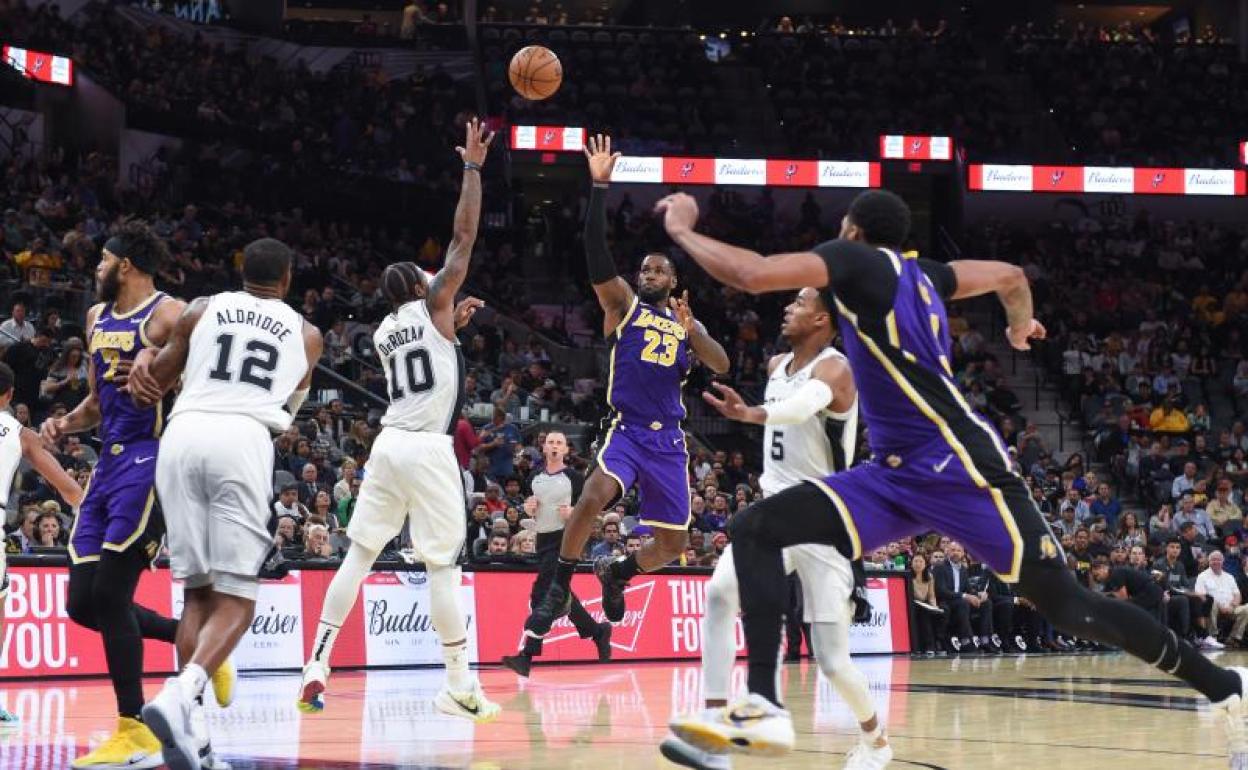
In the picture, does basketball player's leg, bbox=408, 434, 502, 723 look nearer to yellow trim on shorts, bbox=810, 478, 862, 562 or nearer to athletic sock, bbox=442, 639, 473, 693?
athletic sock, bbox=442, 639, 473, 693

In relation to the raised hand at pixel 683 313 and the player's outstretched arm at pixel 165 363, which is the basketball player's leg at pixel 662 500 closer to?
the raised hand at pixel 683 313

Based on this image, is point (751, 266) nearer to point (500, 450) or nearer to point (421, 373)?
point (421, 373)

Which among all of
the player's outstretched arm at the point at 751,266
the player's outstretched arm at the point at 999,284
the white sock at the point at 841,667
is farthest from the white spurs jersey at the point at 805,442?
the player's outstretched arm at the point at 751,266

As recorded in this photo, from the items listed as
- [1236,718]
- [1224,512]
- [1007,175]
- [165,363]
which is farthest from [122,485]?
[1007,175]

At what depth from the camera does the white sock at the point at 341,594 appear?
30.1 feet

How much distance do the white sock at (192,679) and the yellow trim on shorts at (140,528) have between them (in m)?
0.84

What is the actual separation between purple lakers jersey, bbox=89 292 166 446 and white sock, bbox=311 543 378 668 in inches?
76.6

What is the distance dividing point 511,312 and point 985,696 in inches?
697

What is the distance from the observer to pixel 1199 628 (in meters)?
21.7

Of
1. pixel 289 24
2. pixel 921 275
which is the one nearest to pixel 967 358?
pixel 289 24

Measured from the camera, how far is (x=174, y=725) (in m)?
6.16

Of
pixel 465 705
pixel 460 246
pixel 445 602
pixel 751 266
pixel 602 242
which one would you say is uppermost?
pixel 602 242

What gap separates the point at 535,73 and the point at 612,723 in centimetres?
589

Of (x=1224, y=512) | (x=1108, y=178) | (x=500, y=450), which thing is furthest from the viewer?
(x=1108, y=178)
